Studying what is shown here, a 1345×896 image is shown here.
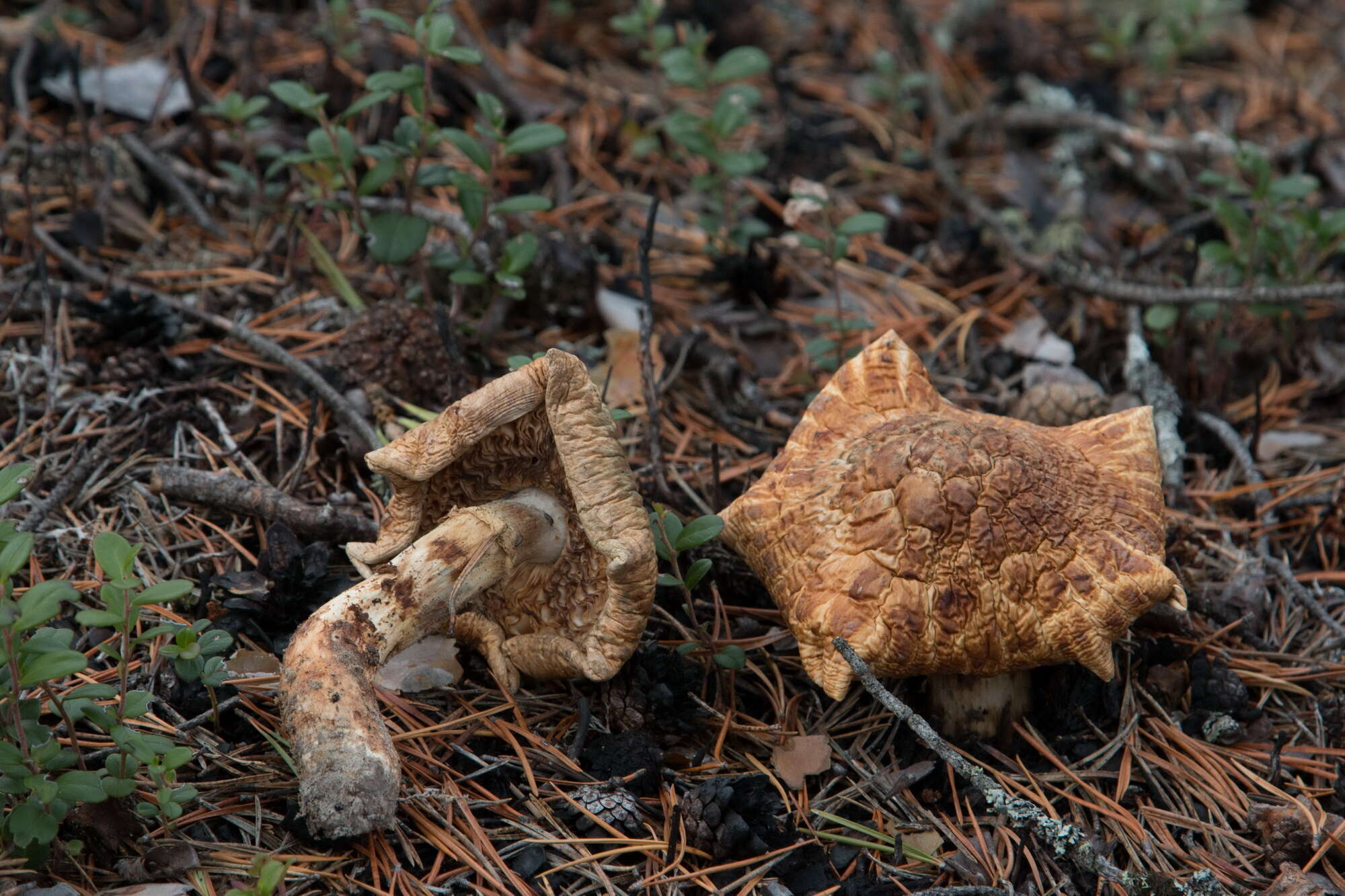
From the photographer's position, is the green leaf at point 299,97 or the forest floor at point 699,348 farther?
the green leaf at point 299,97

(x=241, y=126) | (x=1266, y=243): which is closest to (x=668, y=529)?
(x=241, y=126)

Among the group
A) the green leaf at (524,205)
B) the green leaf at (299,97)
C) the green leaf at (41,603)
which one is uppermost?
the green leaf at (299,97)

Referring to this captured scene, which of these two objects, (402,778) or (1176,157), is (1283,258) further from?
(402,778)

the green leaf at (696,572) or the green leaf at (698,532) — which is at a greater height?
the green leaf at (698,532)

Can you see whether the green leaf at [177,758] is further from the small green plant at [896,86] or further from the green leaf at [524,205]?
the small green plant at [896,86]

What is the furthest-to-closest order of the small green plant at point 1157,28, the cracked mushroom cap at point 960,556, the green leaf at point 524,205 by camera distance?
the small green plant at point 1157,28 → the green leaf at point 524,205 → the cracked mushroom cap at point 960,556

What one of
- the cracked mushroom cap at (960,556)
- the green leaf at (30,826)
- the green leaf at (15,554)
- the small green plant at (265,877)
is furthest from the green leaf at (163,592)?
the cracked mushroom cap at (960,556)

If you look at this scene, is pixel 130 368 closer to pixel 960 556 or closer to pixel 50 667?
pixel 50 667
